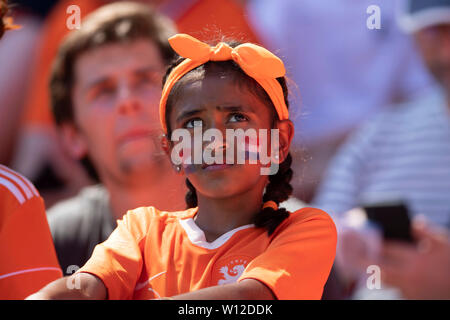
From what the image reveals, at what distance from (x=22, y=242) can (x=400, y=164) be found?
2488 millimetres

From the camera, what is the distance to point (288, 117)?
5.65 feet

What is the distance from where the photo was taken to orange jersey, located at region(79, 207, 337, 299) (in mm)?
1432

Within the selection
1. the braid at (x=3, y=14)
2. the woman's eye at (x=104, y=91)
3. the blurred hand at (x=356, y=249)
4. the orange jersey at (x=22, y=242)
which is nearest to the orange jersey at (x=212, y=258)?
the orange jersey at (x=22, y=242)

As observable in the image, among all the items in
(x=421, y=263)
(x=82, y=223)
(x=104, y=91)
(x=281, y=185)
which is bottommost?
(x=421, y=263)

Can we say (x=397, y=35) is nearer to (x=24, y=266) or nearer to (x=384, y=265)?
(x=384, y=265)

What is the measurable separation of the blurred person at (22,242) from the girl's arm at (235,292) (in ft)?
1.65

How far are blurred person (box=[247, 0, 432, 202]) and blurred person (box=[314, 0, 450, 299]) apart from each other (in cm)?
14

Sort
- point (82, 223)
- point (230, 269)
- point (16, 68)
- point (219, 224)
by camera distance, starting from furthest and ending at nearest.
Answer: point (16, 68)
point (82, 223)
point (219, 224)
point (230, 269)

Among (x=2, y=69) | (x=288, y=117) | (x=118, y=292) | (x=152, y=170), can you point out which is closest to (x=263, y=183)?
(x=288, y=117)

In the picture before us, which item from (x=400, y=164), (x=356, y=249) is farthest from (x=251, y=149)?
(x=400, y=164)

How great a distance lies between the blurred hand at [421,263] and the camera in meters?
3.14

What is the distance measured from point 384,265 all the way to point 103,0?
7.73 ft

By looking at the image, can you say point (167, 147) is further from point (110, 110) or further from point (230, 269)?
point (110, 110)

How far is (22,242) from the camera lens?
170 centimetres
